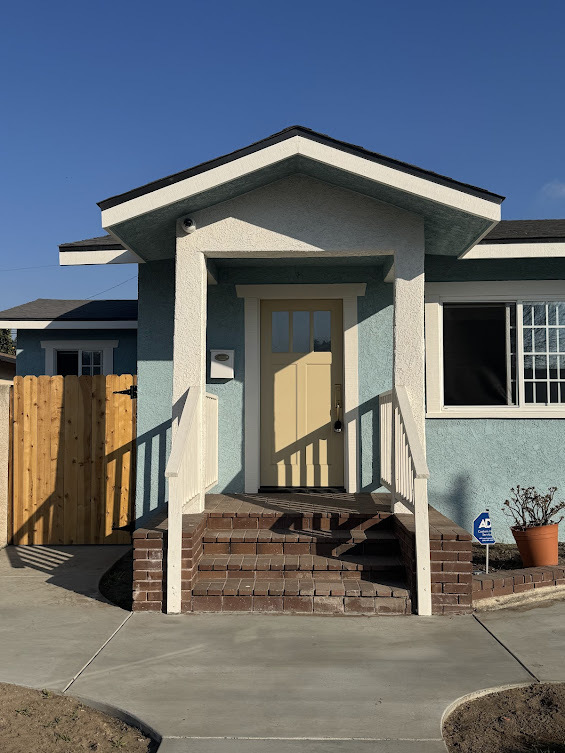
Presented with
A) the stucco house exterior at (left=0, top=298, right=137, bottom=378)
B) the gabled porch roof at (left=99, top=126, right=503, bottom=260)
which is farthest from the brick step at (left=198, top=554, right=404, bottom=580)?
the stucco house exterior at (left=0, top=298, right=137, bottom=378)

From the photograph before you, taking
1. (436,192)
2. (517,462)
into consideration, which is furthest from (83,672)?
(517,462)

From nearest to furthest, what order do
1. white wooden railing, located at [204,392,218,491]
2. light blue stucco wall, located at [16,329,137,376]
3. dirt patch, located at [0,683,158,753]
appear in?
1. dirt patch, located at [0,683,158,753]
2. white wooden railing, located at [204,392,218,491]
3. light blue stucco wall, located at [16,329,137,376]

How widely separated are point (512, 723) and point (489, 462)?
4.37 m

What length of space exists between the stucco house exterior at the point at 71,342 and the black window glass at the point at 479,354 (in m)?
6.69

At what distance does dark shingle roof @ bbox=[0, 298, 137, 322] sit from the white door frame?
535 cm

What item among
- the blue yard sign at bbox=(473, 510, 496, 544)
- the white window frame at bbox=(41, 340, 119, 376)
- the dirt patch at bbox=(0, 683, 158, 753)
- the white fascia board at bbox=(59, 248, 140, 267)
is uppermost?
the white fascia board at bbox=(59, 248, 140, 267)

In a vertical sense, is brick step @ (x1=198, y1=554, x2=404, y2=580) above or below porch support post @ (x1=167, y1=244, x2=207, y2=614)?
below

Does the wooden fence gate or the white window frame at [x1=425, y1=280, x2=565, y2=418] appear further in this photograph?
the wooden fence gate

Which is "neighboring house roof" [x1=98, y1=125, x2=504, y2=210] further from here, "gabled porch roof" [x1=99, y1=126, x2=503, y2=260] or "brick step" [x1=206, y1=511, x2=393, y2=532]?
"brick step" [x1=206, y1=511, x2=393, y2=532]

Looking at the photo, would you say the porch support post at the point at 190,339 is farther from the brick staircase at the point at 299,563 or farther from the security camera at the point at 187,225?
the brick staircase at the point at 299,563

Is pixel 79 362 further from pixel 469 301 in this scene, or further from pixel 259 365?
pixel 469 301

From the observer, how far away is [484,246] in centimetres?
720

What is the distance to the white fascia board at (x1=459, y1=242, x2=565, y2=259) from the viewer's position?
23.6ft

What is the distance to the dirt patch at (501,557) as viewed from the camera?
6453 mm
